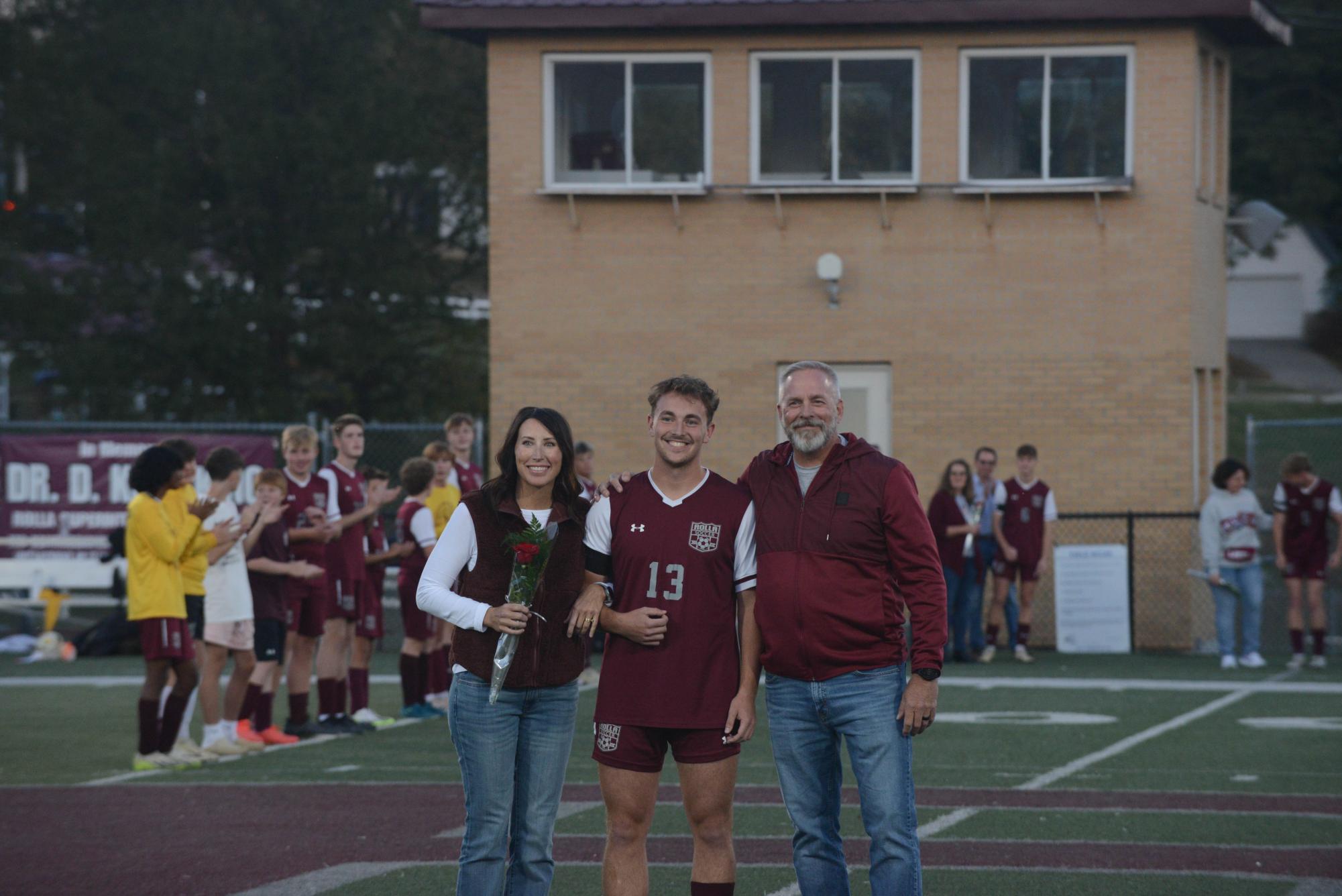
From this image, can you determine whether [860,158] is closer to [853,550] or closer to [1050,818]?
[1050,818]

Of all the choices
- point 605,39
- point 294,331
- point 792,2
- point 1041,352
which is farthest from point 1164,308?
point 294,331

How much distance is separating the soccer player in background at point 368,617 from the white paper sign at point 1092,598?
864cm

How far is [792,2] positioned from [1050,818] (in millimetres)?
12809

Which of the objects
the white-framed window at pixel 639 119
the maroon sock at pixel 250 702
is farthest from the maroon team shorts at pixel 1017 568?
the maroon sock at pixel 250 702

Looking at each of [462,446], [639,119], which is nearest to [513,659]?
[462,446]

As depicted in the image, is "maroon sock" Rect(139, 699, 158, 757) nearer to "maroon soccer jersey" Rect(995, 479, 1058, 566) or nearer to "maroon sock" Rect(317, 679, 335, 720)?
"maroon sock" Rect(317, 679, 335, 720)

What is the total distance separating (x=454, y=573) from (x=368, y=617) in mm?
7608

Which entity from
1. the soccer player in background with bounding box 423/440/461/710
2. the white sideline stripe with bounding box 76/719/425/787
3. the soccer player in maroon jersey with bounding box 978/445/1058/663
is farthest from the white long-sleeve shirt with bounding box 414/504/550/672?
the soccer player in maroon jersey with bounding box 978/445/1058/663

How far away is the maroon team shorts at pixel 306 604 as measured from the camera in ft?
41.8

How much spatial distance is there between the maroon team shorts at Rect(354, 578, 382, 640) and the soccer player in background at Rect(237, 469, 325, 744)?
0.69 m

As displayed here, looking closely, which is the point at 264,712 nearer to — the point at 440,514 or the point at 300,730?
the point at 300,730

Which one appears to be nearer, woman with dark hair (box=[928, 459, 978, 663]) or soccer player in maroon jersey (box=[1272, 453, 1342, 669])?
soccer player in maroon jersey (box=[1272, 453, 1342, 669])

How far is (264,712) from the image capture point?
12797 mm

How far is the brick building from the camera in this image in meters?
20.5
